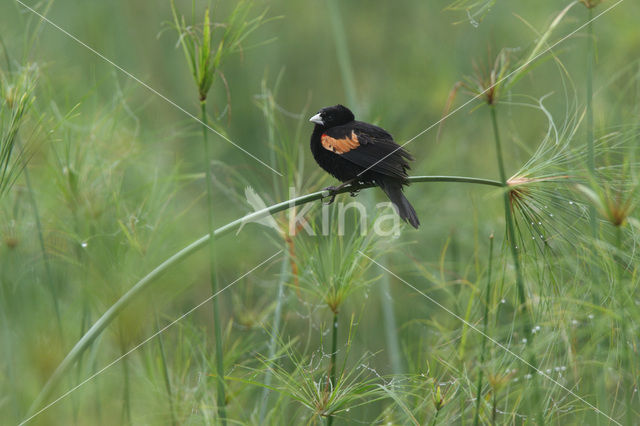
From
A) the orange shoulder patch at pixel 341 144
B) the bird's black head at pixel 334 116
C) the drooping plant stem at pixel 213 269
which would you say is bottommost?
the drooping plant stem at pixel 213 269

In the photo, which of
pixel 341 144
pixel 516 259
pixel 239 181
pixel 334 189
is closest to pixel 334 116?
pixel 341 144

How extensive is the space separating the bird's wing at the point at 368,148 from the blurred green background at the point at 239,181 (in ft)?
0.48

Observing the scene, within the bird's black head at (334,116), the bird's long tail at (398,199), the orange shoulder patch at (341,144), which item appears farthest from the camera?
the bird's black head at (334,116)

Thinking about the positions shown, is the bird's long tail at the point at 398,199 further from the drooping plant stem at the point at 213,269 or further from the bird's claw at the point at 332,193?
the drooping plant stem at the point at 213,269

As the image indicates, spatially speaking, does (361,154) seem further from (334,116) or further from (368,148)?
(334,116)

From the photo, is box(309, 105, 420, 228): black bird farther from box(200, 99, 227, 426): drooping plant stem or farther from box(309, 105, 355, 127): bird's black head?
box(200, 99, 227, 426): drooping plant stem

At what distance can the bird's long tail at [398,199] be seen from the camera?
5.32 feet

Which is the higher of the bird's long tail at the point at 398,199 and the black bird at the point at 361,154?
the black bird at the point at 361,154

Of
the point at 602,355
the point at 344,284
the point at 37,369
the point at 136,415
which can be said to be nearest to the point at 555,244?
the point at 602,355

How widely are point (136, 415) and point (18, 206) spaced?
820 mm

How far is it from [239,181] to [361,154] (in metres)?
1.17

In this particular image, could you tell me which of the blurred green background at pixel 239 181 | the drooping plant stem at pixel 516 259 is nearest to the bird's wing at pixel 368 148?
the blurred green background at pixel 239 181

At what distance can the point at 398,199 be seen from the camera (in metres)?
1.67

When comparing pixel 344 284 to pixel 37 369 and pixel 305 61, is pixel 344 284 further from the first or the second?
pixel 305 61
